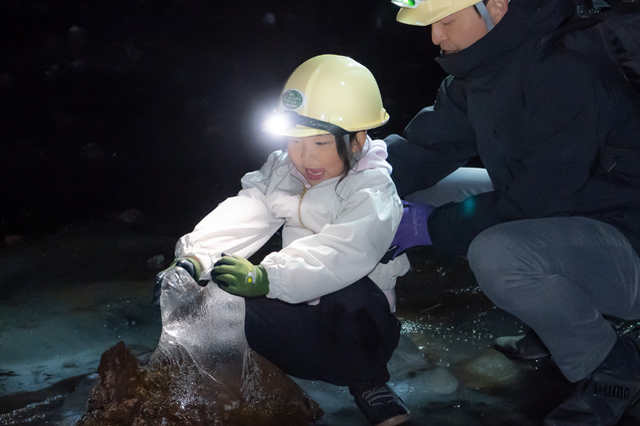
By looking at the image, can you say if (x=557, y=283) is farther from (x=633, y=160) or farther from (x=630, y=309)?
(x=633, y=160)

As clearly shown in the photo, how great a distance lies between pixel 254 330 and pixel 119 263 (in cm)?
199

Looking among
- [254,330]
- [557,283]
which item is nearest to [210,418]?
[254,330]

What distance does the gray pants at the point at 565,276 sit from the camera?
2.54m

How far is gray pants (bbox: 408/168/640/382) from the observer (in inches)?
99.9

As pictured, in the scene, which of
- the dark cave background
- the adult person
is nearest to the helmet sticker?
the adult person

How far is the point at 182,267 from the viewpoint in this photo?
2.49 m

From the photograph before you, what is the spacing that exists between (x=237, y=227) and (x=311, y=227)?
0.28 metres

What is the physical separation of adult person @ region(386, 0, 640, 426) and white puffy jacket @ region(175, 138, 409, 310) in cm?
42

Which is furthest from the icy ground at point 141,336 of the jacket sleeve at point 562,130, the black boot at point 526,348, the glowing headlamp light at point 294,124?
the glowing headlamp light at point 294,124

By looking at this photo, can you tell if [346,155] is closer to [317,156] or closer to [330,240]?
[317,156]

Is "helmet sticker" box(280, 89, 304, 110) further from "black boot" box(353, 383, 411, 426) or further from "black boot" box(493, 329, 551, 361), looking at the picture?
"black boot" box(493, 329, 551, 361)

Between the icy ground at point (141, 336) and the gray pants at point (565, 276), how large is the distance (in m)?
0.32

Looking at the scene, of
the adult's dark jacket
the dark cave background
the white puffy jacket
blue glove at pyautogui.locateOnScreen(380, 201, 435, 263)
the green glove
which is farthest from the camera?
the dark cave background

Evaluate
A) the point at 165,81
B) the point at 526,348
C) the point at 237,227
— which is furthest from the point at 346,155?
the point at 165,81
